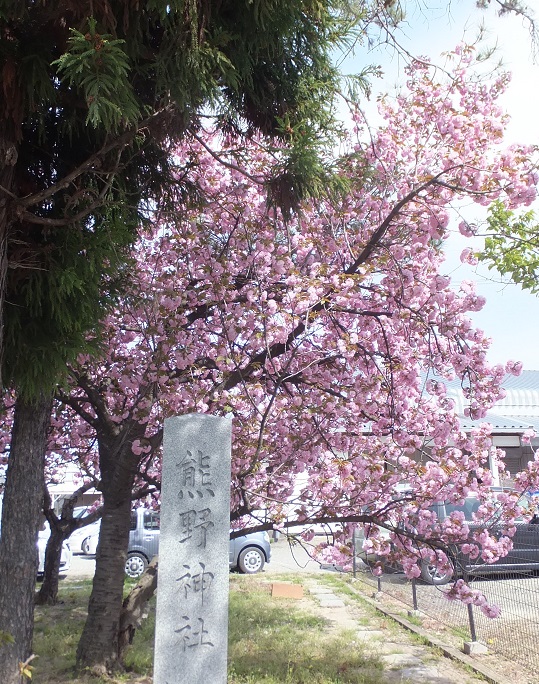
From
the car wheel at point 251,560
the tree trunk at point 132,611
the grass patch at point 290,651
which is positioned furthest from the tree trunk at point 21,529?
the car wheel at point 251,560

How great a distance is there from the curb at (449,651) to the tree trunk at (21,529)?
151 inches

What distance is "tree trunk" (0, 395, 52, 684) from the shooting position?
4488 mm

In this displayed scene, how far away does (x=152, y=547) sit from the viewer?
39.2 ft

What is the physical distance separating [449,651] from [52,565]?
568 centimetres

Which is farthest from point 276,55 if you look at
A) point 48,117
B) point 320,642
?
point 320,642

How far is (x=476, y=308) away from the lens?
5457 mm

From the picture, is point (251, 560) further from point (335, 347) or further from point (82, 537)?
point (335, 347)

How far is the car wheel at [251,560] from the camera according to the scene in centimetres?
1246

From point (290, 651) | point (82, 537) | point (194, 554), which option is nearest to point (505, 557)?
point (290, 651)

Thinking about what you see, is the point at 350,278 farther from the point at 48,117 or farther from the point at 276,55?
the point at 48,117

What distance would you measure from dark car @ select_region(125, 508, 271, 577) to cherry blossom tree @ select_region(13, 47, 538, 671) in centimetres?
590

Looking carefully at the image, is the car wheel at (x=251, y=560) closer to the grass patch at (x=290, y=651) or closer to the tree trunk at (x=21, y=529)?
the grass patch at (x=290, y=651)

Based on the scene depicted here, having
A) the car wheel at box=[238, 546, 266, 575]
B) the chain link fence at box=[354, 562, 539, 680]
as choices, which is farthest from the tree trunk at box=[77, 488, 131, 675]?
the car wheel at box=[238, 546, 266, 575]

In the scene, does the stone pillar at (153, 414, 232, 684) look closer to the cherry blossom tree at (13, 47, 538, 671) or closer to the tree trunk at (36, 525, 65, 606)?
the cherry blossom tree at (13, 47, 538, 671)
